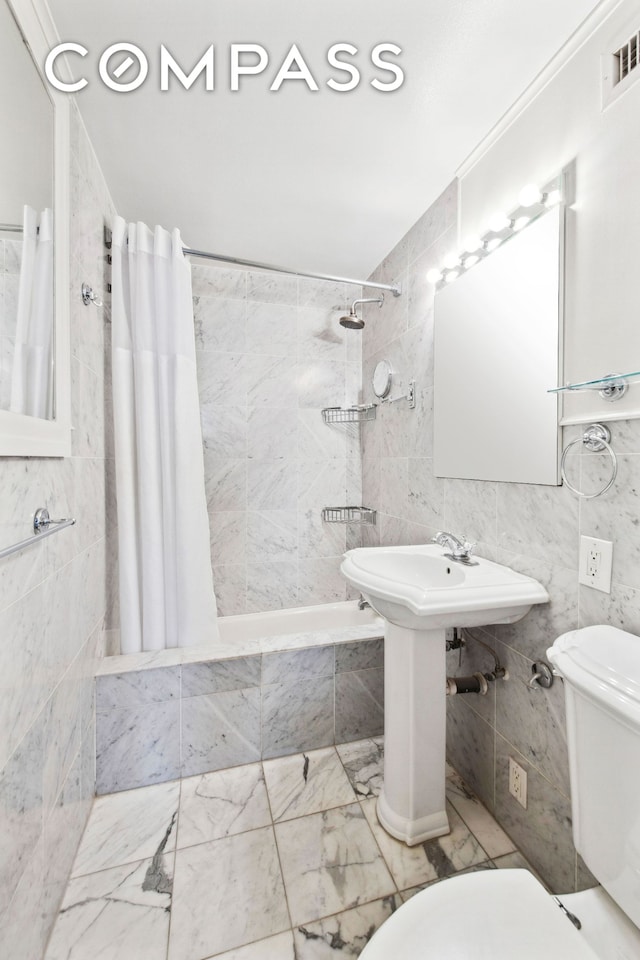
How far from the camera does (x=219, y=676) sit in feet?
5.16

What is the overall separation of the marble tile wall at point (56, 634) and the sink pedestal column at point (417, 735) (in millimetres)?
969

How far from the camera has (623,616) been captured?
94 centimetres

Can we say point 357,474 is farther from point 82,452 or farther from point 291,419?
point 82,452

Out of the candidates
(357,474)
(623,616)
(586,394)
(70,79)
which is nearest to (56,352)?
(70,79)

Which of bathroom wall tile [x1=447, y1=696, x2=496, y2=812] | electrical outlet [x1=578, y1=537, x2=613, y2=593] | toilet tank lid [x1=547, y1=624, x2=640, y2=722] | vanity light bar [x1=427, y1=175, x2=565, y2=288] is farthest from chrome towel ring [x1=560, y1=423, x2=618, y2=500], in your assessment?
bathroom wall tile [x1=447, y1=696, x2=496, y2=812]

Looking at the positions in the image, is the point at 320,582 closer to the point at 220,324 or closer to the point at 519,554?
the point at 519,554

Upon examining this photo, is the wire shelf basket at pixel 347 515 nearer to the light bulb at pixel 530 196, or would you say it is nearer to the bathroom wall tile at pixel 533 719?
the bathroom wall tile at pixel 533 719

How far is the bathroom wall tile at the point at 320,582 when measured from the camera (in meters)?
2.47

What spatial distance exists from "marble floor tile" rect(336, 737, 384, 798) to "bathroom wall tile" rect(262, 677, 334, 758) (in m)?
0.09

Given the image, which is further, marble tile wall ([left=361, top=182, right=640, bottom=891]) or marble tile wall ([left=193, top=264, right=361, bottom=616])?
marble tile wall ([left=193, top=264, right=361, bottom=616])

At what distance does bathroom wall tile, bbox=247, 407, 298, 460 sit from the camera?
7.77 feet

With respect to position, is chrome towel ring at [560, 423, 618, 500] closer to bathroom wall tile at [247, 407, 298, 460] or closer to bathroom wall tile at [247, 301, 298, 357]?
bathroom wall tile at [247, 407, 298, 460]

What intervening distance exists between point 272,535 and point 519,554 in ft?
4.81

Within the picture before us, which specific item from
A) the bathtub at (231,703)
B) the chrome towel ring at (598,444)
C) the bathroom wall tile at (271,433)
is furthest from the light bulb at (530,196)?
the bathtub at (231,703)
